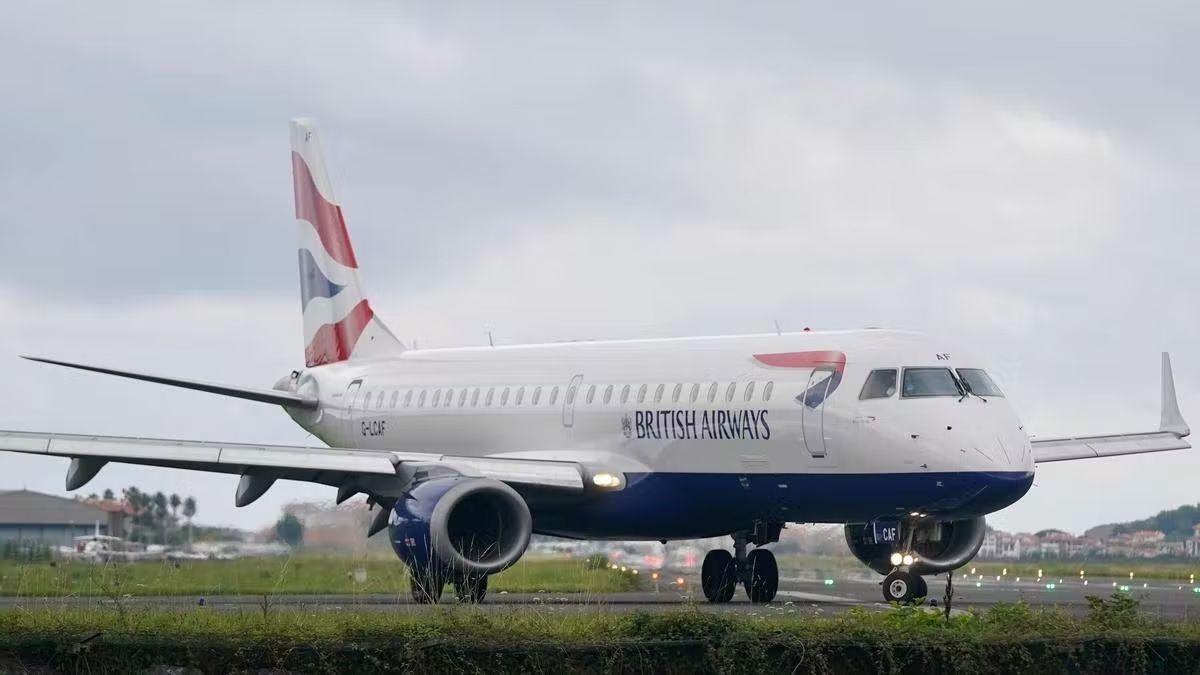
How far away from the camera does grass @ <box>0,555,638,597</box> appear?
2619 centimetres

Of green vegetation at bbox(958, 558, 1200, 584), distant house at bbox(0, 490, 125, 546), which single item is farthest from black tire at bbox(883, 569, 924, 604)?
green vegetation at bbox(958, 558, 1200, 584)

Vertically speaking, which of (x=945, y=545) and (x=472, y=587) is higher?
(x=945, y=545)

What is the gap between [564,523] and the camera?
27.2m

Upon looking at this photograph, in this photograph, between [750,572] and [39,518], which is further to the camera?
[39,518]

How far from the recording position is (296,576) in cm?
2920

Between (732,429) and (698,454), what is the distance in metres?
0.74

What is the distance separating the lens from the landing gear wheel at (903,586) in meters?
24.1

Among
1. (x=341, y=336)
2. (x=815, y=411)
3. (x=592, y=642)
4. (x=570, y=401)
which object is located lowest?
(x=592, y=642)

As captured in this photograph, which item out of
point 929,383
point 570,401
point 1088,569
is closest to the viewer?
point 929,383

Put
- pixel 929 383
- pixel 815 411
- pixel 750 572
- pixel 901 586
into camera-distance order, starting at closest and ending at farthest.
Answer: pixel 929 383 < pixel 815 411 < pixel 901 586 < pixel 750 572

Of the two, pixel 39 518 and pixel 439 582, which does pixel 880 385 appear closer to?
pixel 439 582

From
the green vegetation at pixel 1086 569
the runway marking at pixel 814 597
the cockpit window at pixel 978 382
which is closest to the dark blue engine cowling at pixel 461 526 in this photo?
the runway marking at pixel 814 597

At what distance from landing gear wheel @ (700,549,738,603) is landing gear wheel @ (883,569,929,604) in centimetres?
342

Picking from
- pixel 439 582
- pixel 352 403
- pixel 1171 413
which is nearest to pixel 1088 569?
pixel 1171 413
